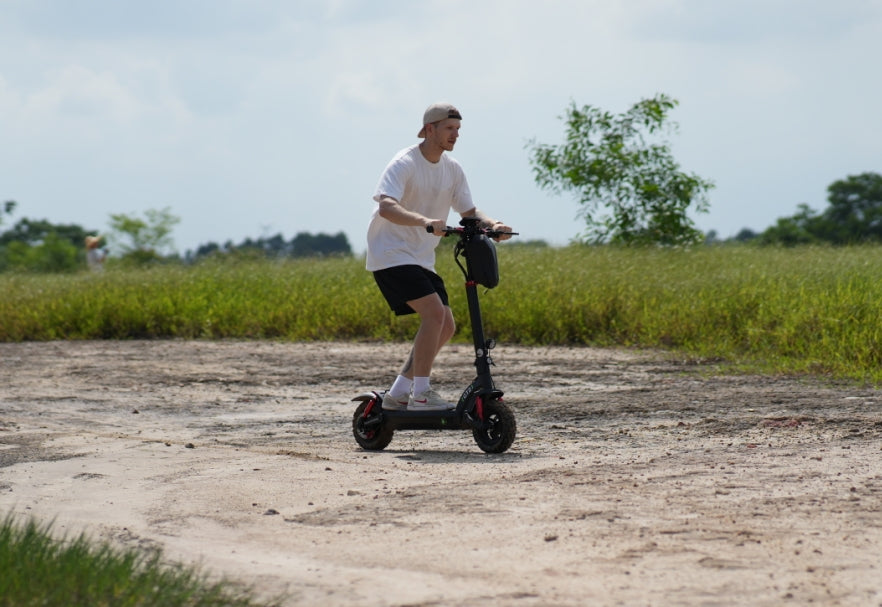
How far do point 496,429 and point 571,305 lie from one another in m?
8.13

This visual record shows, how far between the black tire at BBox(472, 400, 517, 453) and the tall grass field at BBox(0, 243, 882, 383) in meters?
4.49

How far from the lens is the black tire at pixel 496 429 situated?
642 centimetres

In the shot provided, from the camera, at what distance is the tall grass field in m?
12.1

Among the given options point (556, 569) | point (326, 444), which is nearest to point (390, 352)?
point (326, 444)

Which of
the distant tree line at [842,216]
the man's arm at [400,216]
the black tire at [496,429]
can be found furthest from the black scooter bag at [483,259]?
the distant tree line at [842,216]

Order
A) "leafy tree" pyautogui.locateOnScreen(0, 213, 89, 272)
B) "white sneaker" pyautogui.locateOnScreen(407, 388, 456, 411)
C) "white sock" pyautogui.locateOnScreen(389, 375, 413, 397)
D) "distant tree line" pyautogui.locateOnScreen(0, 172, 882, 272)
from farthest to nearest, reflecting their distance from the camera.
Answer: "leafy tree" pyautogui.locateOnScreen(0, 213, 89, 272) → "distant tree line" pyautogui.locateOnScreen(0, 172, 882, 272) → "white sock" pyautogui.locateOnScreen(389, 375, 413, 397) → "white sneaker" pyautogui.locateOnScreen(407, 388, 456, 411)

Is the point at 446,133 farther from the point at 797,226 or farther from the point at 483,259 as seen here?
the point at 797,226

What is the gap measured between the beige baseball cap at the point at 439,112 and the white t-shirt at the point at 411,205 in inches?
7.2

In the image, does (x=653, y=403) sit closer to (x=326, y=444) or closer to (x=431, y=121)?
(x=326, y=444)

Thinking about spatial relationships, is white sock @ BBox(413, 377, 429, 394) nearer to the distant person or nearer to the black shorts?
the black shorts

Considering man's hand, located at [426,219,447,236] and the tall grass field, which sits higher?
man's hand, located at [426,219,447,236]

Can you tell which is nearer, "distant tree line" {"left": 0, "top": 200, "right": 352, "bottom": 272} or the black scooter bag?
the black scooter bag

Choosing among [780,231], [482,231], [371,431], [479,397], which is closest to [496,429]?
[479,397]

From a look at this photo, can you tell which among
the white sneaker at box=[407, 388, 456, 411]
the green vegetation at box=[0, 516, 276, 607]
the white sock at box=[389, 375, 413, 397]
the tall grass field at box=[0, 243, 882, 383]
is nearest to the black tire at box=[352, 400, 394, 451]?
the white sock at box=[389, 375, 413, 397]
